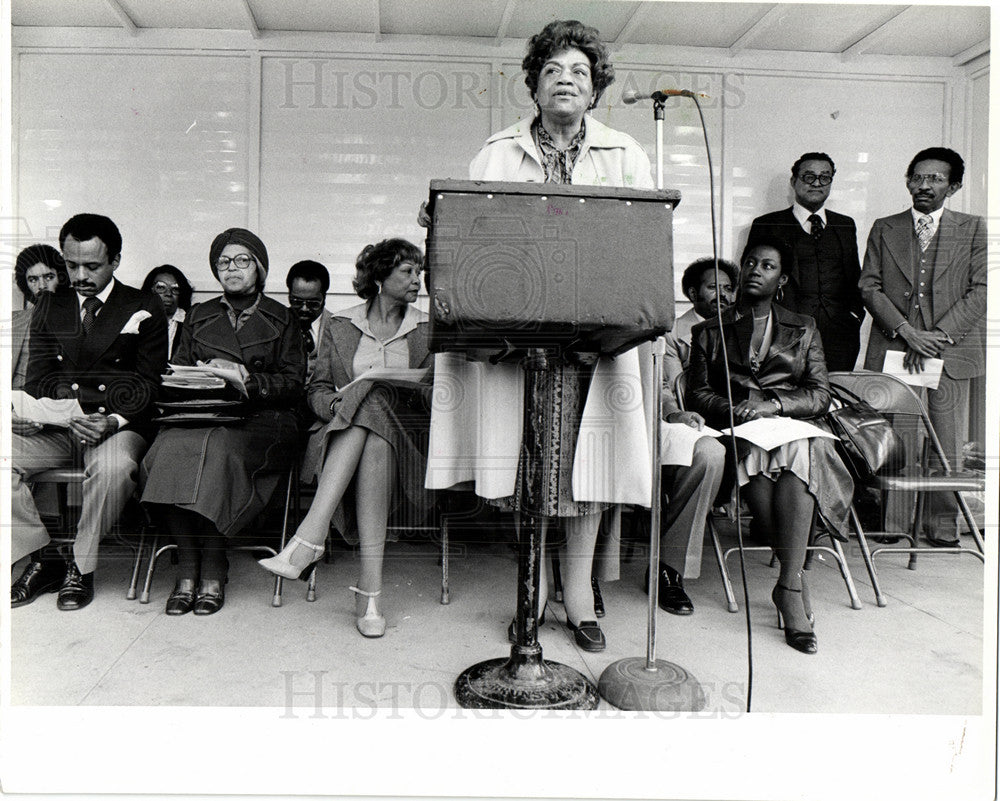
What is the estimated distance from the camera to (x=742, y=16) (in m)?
4.22

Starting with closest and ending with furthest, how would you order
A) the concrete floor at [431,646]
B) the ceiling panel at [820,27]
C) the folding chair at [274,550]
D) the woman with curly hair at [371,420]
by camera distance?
1. the concrete floor at [431,646]
2. the woman with curly hair at [371,420]
3. the folding chair at [274,550]
4. the ceiling panel at [820,27]

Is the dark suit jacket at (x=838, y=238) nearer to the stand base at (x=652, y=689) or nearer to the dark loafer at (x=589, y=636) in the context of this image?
the dark loafer at (x=589, y=636)

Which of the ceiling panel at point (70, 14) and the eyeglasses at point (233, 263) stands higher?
the ceiling panel at point (70, 14)

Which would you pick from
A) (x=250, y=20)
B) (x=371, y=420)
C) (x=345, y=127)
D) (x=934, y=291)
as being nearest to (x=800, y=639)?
(x=371, y=420)

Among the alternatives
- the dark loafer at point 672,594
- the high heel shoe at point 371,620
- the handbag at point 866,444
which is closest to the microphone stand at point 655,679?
the dark loafer at point 672,594

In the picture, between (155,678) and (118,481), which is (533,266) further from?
(118,481)

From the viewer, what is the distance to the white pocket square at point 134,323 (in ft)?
10.2

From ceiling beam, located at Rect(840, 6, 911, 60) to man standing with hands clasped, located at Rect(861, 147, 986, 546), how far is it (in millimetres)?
844

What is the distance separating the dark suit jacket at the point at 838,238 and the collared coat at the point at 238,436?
9.48 feet

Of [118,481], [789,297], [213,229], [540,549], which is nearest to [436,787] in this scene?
[540,549]

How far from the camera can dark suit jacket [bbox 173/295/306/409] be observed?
3.12 m

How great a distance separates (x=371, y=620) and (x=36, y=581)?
1517mm

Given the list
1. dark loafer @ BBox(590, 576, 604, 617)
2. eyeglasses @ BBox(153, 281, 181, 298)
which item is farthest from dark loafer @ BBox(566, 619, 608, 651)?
eyeglasses @ BBox(153, 281, 181, 298)

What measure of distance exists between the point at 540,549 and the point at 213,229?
3764mm
